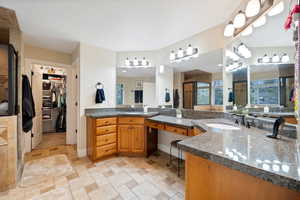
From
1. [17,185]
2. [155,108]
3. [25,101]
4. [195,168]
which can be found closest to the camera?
[195,168]

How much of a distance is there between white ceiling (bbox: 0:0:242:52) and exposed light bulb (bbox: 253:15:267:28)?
0.41m

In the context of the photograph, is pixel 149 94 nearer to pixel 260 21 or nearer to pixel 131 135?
pixel 131 135

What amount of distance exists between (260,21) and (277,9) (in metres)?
Result: 0.22

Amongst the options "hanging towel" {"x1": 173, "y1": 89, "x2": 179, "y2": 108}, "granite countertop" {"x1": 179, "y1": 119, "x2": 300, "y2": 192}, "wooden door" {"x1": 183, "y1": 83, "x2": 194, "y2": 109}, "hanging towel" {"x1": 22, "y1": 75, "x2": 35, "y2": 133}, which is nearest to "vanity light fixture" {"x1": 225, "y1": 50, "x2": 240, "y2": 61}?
"wooden door" {"x1": 183, "y1": 83, "x2": 194, "y2": 109}

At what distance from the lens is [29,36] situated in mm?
2434

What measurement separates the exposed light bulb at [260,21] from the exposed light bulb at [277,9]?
0.26ft

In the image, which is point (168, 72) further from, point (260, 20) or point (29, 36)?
point (29, 36)

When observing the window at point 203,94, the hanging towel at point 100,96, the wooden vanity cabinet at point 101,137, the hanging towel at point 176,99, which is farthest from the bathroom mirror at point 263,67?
the hanging towel at point 100,96

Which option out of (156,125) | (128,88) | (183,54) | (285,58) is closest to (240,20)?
(285,58)

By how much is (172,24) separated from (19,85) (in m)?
2.56

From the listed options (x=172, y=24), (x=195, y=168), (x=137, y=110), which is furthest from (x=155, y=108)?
(x=195, y=168)

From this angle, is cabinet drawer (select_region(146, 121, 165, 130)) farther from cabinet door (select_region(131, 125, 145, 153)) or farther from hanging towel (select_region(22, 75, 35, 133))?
hanging towel (select_region(22, 75, 35, 133))

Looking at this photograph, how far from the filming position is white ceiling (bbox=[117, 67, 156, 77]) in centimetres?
315

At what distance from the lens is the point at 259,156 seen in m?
0.68
